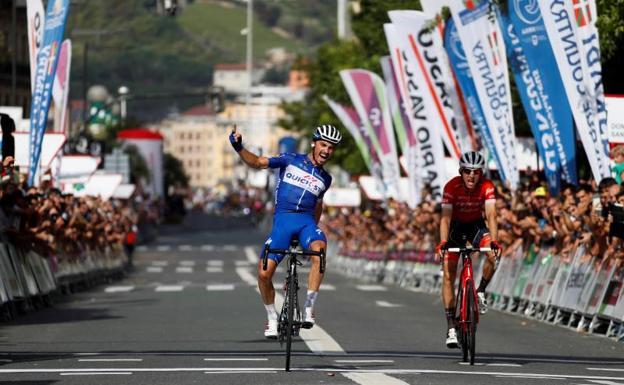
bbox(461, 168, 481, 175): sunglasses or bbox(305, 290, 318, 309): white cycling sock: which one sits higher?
bbox(461, 168, 481, 175): sunglasses

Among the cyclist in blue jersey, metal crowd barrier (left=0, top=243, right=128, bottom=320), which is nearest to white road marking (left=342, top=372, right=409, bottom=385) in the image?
the cyclist in blue jersey

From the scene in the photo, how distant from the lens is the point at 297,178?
18.1m

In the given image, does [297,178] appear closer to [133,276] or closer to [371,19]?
[133,276]

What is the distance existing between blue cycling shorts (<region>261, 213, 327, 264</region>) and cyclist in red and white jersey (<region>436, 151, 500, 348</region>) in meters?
1.74

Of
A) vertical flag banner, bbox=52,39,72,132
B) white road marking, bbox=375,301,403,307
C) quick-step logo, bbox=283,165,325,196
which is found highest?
vertical flag banner, bbox=52,39,72,132

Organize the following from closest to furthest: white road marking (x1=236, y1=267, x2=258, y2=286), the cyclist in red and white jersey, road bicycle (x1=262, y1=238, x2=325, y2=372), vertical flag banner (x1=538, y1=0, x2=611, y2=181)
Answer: road bicycle (x1=262, y1=238, x2=325, y2=372)
the cyclist in red and white jersey
vertical flag banner (x1=538, y1=0, x2=611, y2=181)
white road marking (x1=236, y1=267, x2=258, y2=286)

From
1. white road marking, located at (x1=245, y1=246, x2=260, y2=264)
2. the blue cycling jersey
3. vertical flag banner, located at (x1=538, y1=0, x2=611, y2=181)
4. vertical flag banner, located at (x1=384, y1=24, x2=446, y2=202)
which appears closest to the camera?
the blue cycling jersey

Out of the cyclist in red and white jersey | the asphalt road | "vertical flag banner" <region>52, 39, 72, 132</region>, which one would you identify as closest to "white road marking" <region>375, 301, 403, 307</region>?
the asphalt road

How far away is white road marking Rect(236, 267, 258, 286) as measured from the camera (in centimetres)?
4569

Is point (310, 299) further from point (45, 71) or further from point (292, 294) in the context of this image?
point (45, 71)

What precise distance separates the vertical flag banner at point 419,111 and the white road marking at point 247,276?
5189 mm

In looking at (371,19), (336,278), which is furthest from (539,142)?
(371,19)

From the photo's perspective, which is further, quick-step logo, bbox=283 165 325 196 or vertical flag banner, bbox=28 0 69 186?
vertical flag banner, bbox=28 0 69 186

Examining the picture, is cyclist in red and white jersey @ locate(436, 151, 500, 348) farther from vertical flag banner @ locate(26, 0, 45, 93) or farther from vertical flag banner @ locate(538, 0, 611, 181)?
vertical flag banner @ locate(26, 0, 45, 93)
